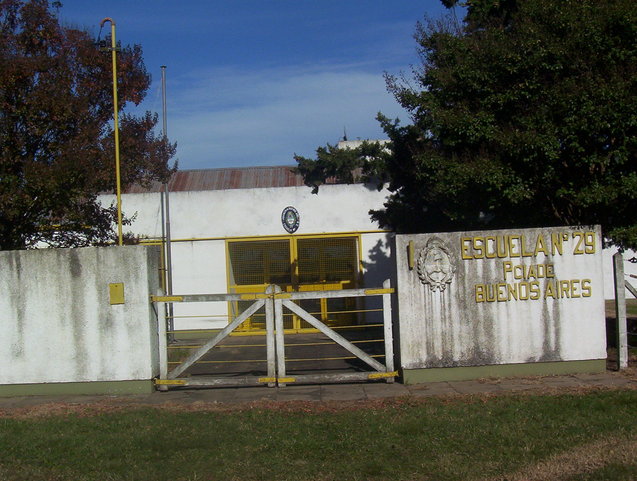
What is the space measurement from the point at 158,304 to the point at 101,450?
3253mm

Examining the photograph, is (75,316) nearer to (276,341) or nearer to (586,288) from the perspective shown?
(276,341)

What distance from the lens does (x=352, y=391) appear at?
1005 centimetres

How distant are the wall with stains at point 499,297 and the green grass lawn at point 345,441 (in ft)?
4.51

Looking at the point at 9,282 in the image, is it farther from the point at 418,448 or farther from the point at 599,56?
the point at 599,56

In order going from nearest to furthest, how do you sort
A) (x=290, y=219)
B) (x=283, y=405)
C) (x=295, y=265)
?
(x=283, y=405) → (x=290, y=219) → (x=295, y=265)

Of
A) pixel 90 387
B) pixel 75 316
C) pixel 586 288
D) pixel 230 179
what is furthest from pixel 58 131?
pixel 230 179

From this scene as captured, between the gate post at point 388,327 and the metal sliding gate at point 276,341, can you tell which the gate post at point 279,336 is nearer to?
the metal sliding gate at point 276,341

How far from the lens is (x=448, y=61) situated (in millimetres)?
11508

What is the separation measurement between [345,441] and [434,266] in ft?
12.0

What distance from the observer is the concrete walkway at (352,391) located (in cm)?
957

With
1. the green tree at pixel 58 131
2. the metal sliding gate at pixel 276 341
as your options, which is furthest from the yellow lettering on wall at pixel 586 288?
the green tree at pixel 58 131

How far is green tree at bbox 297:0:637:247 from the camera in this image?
10133mm

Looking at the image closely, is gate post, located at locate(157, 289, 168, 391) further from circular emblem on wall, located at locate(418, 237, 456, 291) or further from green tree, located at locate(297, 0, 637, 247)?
green tree, located at locate(297, 0, 637, 247)

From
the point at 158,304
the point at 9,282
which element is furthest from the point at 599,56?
the point at 9,282
